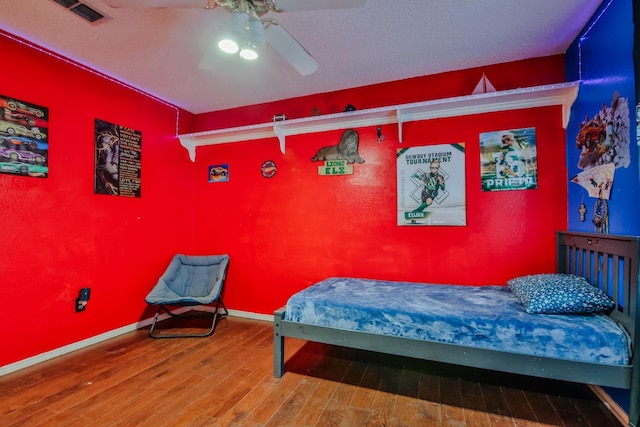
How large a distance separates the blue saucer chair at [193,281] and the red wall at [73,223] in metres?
0.23

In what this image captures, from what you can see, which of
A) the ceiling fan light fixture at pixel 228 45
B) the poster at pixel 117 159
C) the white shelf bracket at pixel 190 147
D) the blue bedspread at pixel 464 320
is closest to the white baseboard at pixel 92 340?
the poster at pixel 117 159

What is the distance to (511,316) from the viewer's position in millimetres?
1814

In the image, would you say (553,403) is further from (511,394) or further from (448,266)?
(448,266)

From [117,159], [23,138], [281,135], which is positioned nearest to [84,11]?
[23,138]

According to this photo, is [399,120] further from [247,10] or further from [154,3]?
[154,3]

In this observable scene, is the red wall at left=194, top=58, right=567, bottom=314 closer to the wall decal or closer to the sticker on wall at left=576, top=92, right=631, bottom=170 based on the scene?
the wall decal

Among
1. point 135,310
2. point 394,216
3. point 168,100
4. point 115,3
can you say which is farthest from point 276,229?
point 115,3

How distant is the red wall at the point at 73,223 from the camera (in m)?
2.35

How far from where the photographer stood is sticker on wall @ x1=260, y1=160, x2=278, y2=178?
3.52 metres

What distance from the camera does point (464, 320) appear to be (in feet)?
6.10

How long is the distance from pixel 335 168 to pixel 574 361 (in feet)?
7.78

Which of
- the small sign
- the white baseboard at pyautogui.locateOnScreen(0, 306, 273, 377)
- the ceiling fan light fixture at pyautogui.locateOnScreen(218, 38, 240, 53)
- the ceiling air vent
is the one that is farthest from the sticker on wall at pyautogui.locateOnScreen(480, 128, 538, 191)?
the ceiling air vent

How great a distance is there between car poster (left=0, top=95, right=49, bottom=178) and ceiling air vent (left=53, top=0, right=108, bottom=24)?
0.91 m

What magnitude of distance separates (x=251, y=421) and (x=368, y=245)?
182 centimetres
